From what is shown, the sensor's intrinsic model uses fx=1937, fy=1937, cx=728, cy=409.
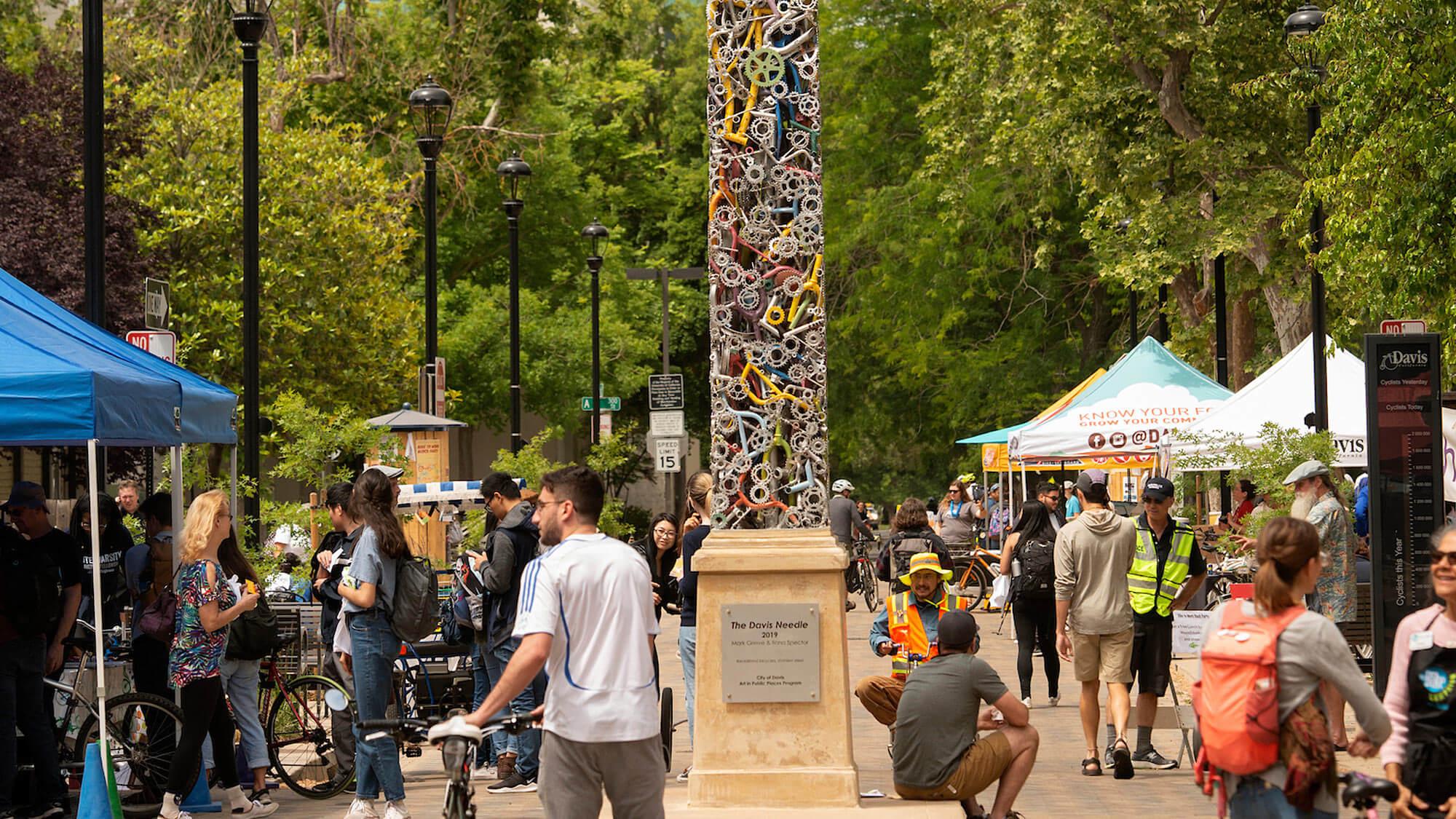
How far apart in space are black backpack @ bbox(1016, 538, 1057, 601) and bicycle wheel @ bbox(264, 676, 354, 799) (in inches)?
238

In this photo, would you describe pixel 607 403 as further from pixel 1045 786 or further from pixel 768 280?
pixel 768 280

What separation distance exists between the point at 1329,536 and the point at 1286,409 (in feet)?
21.6

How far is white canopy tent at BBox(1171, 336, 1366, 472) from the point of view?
21.5m

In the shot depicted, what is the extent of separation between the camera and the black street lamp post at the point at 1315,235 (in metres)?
20.3

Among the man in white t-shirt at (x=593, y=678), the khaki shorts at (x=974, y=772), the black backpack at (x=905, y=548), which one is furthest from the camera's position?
the black backpack at (x=905, y=548)

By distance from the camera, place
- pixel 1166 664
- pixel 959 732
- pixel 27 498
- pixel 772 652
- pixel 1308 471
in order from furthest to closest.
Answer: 1. pixel 1308 471
2. pixel 1166 664
3. pixel 27 498
4. pixel 772 652
5. pixel 959 732

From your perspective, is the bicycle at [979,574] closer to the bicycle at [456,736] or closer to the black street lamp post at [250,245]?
the black street lamp post at [250,245]

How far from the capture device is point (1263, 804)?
20.6ft

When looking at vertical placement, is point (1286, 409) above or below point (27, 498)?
above

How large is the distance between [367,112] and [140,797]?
106ft

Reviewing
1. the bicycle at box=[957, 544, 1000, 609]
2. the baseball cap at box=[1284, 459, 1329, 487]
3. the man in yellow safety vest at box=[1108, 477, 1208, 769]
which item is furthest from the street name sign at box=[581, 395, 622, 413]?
the man in yellow safety vest at box=[1108, 477, 1208, 769]

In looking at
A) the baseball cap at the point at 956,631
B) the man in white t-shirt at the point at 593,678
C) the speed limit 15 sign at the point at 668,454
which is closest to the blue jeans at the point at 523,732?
the baseball cap at the point at 956,631

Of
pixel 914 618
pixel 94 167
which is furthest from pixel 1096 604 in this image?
pixel 94 167

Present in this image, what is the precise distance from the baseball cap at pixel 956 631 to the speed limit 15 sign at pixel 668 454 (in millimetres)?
22849
